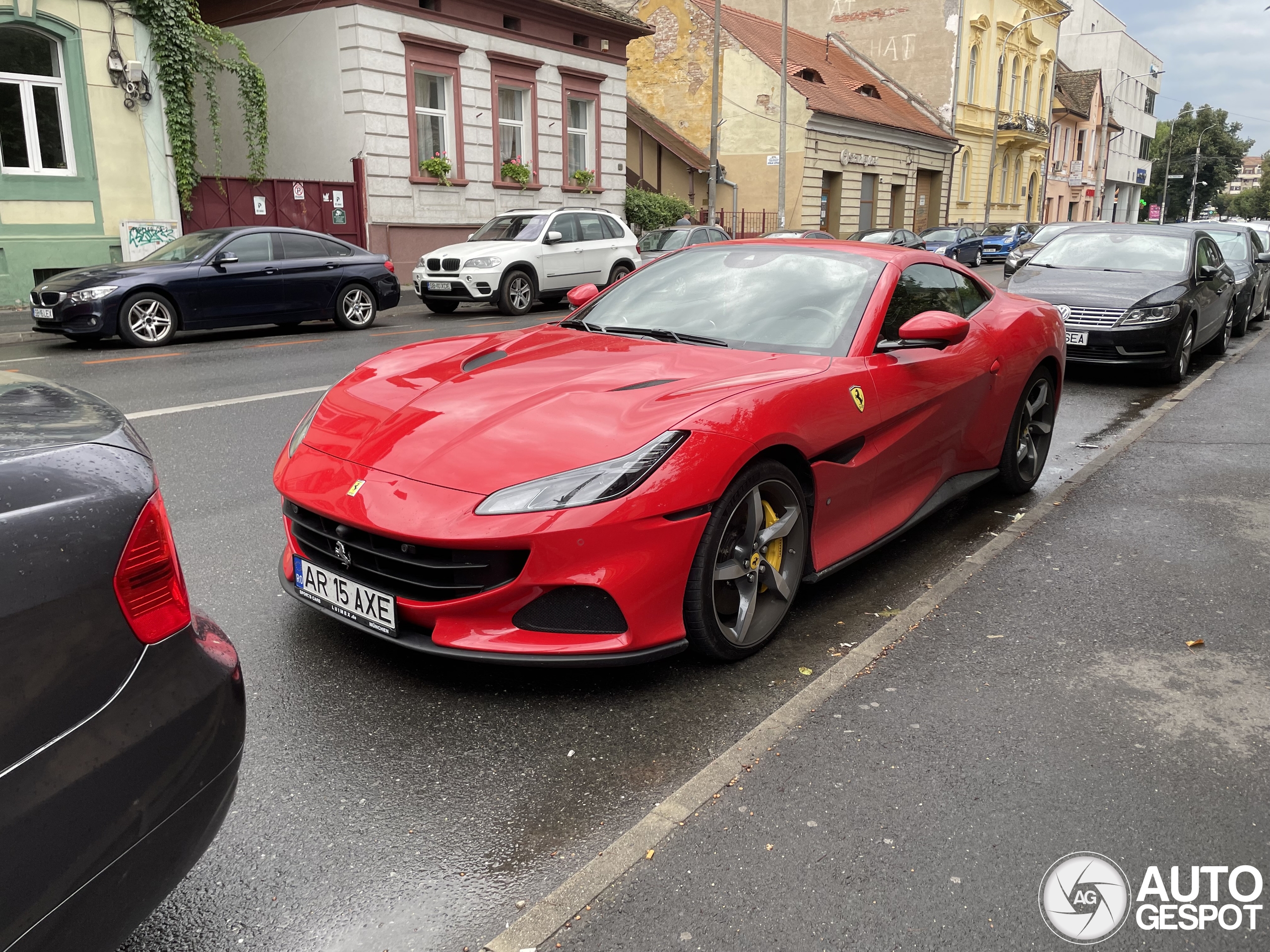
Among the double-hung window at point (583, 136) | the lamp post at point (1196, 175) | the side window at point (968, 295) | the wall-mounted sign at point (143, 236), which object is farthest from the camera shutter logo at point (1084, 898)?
the lamp post at point (1196, 175)

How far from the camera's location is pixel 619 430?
3203 mm

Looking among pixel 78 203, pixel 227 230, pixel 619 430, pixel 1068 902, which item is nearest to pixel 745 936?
pixel 1068 902

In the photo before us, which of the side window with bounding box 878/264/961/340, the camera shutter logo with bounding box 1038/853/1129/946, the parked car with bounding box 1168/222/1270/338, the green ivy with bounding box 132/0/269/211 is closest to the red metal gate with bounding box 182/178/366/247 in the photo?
the green ivy with bounding box 132/0/269/211

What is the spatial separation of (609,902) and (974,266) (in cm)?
3656

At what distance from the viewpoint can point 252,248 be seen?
12.9 meters

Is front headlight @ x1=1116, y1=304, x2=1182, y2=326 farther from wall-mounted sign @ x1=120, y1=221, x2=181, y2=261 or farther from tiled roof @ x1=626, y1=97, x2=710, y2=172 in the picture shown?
tiled roof @ x1=626, y1=97, x2=710, y2=172

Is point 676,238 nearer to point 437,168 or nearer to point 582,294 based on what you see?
point 437,168

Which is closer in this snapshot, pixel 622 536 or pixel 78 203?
pixel 622 536

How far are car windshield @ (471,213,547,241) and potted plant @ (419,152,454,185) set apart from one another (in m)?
4.19

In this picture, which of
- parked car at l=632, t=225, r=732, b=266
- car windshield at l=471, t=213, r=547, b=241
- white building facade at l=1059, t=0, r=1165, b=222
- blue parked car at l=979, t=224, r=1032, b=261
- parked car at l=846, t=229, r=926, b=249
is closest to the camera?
car windshield at l=471, t=213, r=547, b=241

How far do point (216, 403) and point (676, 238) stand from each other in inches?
562

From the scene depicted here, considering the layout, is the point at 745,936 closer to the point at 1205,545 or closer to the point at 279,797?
the point at 279,797

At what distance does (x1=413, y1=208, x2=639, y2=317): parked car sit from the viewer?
16.0 metres

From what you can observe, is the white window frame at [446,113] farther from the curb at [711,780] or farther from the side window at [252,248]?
the curb at [711,780]
